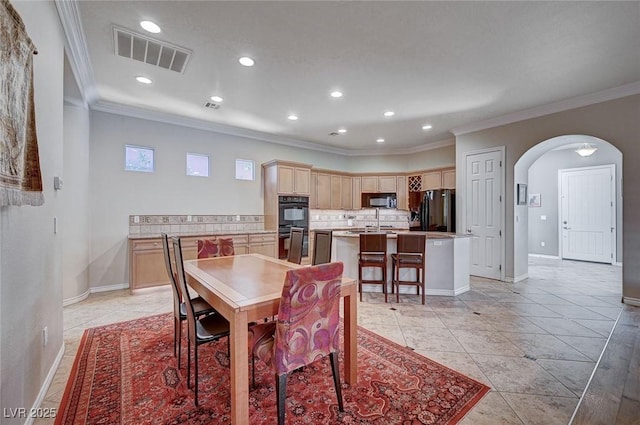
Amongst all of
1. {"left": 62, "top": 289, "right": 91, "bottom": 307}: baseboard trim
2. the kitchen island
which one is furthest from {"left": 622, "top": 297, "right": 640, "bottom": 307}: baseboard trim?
{"left": 62, "top": 289, "right": 91, "bottom": 307}: baseboard trim

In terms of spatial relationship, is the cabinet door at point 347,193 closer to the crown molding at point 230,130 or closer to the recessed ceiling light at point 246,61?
the crown molding at point 230,130

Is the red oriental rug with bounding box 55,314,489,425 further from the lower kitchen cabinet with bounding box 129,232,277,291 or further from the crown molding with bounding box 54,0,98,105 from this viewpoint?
the crown molding with bounding box 54,0,98,105

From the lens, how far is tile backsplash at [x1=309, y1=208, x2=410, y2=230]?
24.4 feet

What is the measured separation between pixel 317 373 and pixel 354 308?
62cm

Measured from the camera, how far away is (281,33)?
2.66 metres

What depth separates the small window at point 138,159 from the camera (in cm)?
464

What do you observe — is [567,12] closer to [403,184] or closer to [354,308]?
[354,308]

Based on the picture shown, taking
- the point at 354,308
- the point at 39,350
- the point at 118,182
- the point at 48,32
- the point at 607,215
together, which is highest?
the point at 48,32

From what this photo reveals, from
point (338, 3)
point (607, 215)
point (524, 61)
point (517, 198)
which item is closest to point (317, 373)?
point (338, 3)

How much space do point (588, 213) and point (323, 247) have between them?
781cm

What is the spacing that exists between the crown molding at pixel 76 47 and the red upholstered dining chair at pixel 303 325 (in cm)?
287

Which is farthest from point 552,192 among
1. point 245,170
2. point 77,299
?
point 77,299

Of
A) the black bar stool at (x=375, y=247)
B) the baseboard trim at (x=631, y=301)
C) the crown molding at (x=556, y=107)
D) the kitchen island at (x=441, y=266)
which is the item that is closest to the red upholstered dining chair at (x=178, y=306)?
the black bar stool at (x=375, y=247)

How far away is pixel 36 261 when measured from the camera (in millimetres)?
1835
